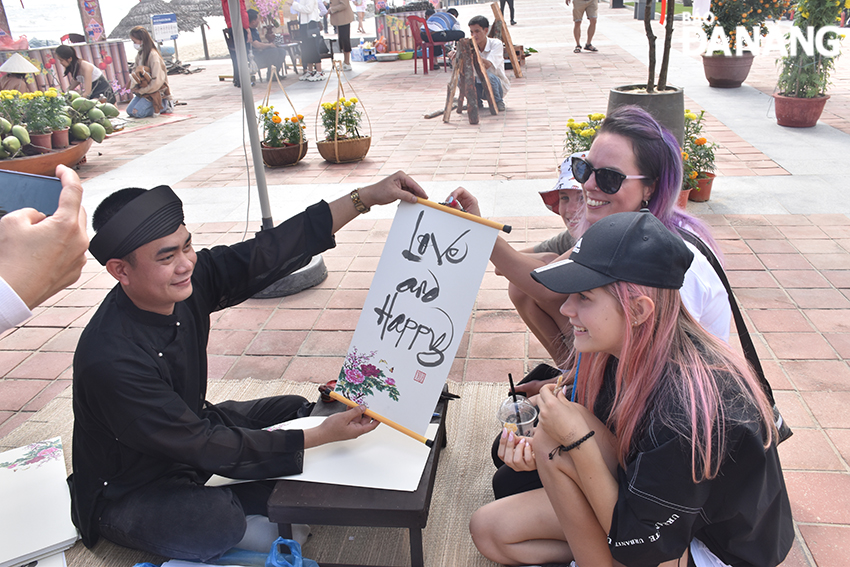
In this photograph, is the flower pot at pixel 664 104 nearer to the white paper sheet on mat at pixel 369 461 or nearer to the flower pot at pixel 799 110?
the flower pot at pixel 799 110

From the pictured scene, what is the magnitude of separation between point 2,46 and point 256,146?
32.0ft

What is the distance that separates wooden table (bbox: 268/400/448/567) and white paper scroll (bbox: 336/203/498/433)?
27cm

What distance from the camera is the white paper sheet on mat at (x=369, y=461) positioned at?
82.9 inches

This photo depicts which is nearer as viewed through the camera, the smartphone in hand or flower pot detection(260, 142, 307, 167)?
the smartphone in hand

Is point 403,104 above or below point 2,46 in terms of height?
below

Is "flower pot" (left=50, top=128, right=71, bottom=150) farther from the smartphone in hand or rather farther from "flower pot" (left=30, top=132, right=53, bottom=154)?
the smartphone in hand

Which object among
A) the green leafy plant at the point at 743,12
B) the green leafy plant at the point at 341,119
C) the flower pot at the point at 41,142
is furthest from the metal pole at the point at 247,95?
the green leafy plant at the point at 743,12

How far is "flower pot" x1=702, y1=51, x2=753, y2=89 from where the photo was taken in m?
9.78

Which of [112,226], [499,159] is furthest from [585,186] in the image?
[499,159]

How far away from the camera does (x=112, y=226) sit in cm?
201

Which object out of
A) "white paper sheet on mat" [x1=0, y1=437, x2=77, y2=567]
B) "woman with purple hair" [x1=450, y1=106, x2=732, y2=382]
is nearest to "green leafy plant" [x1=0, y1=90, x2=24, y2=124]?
"white paper sheet on mat" [x1=0, y1=437, x2=77, y2=567]

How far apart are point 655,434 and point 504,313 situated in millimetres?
2471

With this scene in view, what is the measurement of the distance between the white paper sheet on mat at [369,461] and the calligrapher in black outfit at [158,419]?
7 cm

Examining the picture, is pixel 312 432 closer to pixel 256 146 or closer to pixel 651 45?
pixel 256 146
